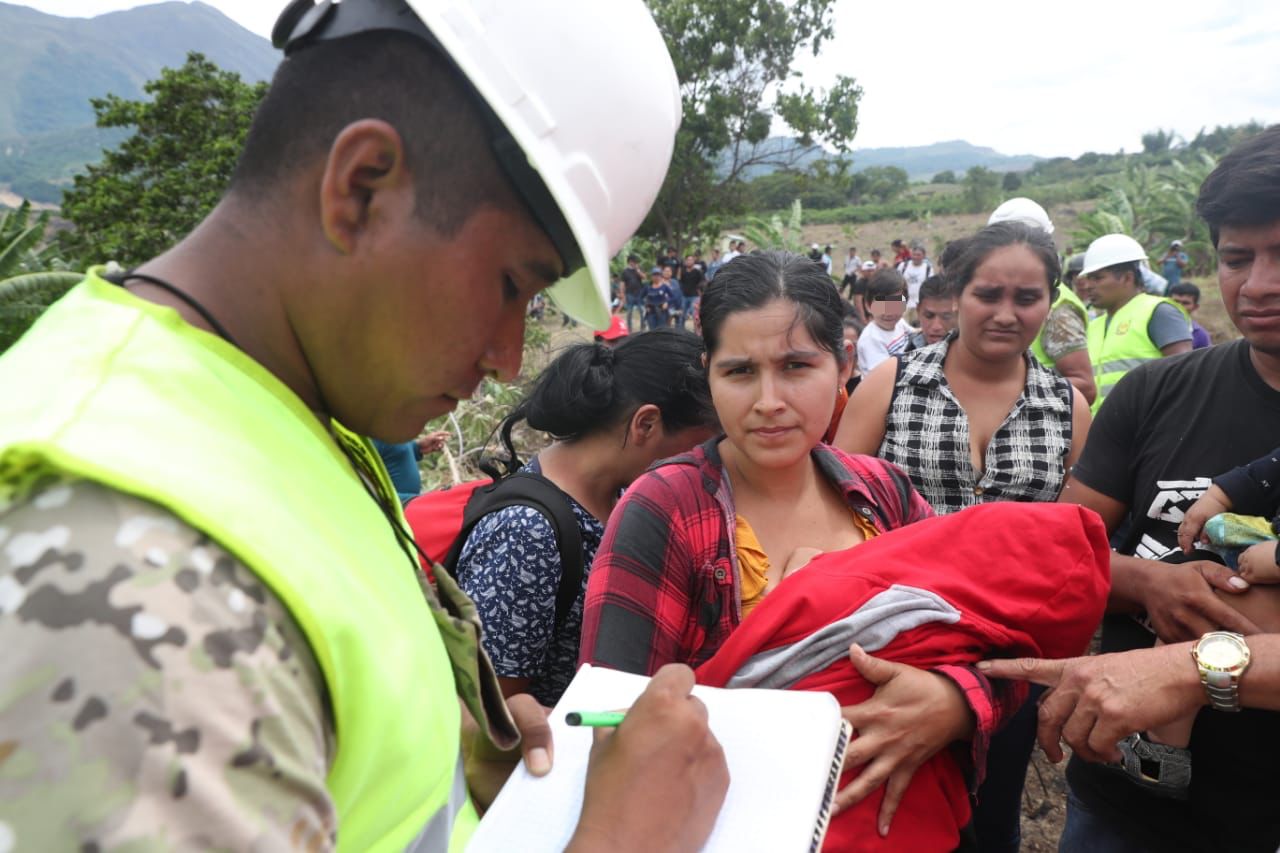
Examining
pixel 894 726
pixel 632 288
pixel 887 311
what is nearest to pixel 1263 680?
pixel 894 726

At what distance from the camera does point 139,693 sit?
50cm

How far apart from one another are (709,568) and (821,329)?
2.41ft

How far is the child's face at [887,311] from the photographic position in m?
5.90

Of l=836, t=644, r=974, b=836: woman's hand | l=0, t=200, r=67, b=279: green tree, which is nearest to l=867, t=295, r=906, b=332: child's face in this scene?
l=836, t=644, r=974, b=836: woman's hand

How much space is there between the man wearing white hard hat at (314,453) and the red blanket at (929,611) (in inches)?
21.1

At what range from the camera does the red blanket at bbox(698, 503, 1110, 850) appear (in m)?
1.55

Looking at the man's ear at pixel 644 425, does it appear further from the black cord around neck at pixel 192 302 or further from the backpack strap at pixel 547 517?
the black cord around neck at pixel 192 302

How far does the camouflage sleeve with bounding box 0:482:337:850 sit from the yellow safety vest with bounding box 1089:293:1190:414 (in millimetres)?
5025

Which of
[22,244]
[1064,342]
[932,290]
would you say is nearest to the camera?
[1064,342]

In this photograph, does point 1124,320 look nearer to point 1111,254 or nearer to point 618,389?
point 1111,254

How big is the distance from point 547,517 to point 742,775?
1.04m

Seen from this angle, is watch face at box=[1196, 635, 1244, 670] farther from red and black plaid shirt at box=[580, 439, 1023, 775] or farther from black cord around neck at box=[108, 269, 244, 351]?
black cord around neck at box=[108, 269, 244, 351]

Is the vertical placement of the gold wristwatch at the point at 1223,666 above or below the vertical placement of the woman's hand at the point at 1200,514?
below

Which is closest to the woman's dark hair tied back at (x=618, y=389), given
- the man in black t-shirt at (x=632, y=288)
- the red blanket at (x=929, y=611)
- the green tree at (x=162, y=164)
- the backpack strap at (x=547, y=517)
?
the backpack strap at (x=547, y=517)
